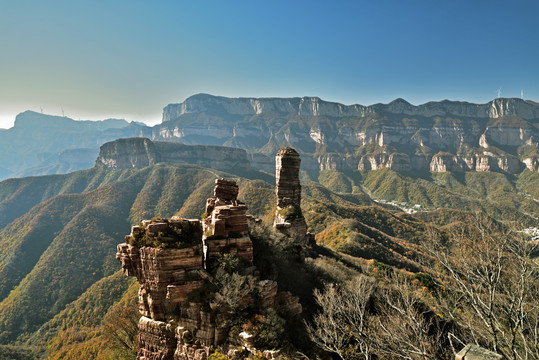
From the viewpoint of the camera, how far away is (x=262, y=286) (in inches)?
700

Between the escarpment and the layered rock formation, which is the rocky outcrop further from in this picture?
the layered rock formation

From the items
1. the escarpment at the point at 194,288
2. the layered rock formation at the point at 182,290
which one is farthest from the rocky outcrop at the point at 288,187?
the layered rock formation at the point at 182,290

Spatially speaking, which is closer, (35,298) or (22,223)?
(35,298)

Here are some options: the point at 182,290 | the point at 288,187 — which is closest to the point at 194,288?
the point at 182,290

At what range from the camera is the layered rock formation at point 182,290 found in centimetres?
1642

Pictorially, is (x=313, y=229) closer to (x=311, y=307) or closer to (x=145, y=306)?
(x=311, y=307)

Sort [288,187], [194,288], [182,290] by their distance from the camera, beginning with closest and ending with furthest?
1. [182,290]
2. [194,288]
3. [288,187]

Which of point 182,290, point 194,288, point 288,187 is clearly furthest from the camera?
point 288,187

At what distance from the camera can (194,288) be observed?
1727 cm

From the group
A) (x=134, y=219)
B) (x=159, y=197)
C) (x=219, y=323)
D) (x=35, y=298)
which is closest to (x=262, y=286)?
(x=219, y=323)

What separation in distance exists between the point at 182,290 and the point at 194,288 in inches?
29.4

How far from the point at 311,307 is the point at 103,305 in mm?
72935

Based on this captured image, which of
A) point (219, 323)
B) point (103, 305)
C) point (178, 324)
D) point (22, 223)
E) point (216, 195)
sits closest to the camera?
point (219, 323)

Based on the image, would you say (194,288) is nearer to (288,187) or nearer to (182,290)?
(182,290)
